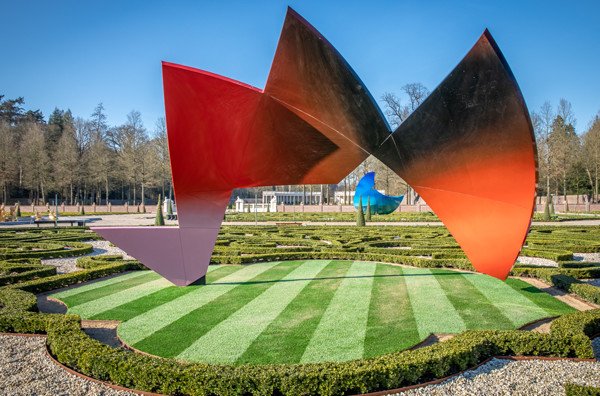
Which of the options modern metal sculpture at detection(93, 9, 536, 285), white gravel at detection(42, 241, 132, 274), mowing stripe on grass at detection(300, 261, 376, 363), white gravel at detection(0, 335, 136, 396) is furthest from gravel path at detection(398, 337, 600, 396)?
white gravel at detection(42, 241, 132, 274)

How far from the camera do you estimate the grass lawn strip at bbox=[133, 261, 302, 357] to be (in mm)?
9117

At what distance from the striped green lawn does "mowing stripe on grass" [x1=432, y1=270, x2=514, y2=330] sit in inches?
1.0

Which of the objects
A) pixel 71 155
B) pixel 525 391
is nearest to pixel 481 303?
pixel 525 391

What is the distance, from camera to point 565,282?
13992 mm

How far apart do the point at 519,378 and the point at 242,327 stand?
5.55 m

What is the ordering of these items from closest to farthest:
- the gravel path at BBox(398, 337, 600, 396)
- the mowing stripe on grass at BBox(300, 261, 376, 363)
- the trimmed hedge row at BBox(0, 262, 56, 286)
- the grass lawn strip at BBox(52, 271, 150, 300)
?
the gravel path at BBox(398, 337, 600, 396) → the mowing stripe on grass at BBox(300, 261, 376, 363) → the grass lawn strip at BBox(52, 271, 150, 300) → the trimmed hedge row at BBox(0, 262, 56, 286)

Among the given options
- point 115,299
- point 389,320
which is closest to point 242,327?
point 389,320

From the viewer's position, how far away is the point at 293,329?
33.1 feet

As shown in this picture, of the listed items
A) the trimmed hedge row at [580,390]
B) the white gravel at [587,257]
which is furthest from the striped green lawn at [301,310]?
the white gravel at [587,257]

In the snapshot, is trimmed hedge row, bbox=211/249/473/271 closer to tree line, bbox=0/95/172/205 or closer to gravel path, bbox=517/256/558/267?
gravel path, bbox=517/256/558/267

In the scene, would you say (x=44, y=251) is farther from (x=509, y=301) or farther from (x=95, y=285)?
(x=509, y=301)

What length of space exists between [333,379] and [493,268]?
5490 mm

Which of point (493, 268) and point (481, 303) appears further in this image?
point (481, 303)

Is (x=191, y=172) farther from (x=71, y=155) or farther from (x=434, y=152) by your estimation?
(x=71, y=155)
